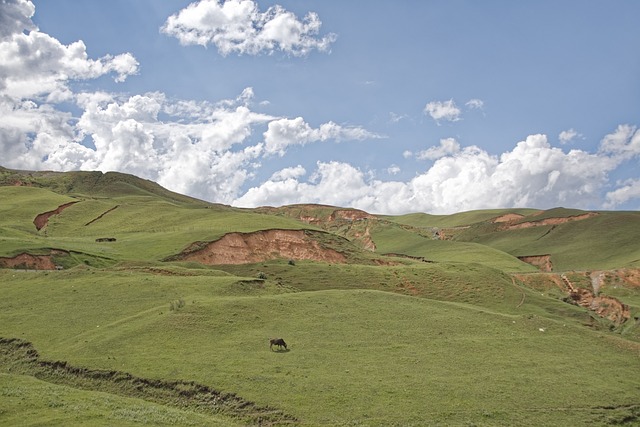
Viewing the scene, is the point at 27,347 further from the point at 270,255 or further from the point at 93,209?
the point at 93,209

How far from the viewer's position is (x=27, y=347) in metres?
34.2

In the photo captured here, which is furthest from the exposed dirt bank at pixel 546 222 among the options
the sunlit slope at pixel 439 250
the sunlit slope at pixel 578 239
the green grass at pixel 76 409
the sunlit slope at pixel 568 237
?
the green grass at pixel 76 409

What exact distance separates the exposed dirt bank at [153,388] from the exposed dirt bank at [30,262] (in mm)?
24300

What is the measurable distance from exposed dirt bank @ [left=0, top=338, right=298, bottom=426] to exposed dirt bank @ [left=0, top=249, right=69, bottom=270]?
957 inches

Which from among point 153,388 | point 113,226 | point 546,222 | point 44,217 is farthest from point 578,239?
point 153,388

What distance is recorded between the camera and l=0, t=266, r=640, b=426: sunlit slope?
2770 cm

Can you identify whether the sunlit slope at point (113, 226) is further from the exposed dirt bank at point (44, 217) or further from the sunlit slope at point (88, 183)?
the sunlit slope at point (88, 183)

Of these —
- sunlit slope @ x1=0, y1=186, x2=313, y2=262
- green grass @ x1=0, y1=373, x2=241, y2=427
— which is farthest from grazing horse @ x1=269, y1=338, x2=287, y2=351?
sunlit slope @ x1=0, y1=186, x2=313, y2=262

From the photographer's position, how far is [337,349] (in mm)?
33969

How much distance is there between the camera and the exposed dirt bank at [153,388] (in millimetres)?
26170

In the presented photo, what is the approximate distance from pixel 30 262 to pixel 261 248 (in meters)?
30.6

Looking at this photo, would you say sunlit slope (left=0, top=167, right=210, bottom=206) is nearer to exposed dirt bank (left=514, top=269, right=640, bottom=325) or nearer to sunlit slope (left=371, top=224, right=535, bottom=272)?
sunlit slope (left=371, top=224, right=535, bottom=272)

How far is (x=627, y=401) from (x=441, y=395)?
396 inches

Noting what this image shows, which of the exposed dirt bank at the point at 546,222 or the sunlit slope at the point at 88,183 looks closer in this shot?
the exposed dirt bank at the point at 546,222
